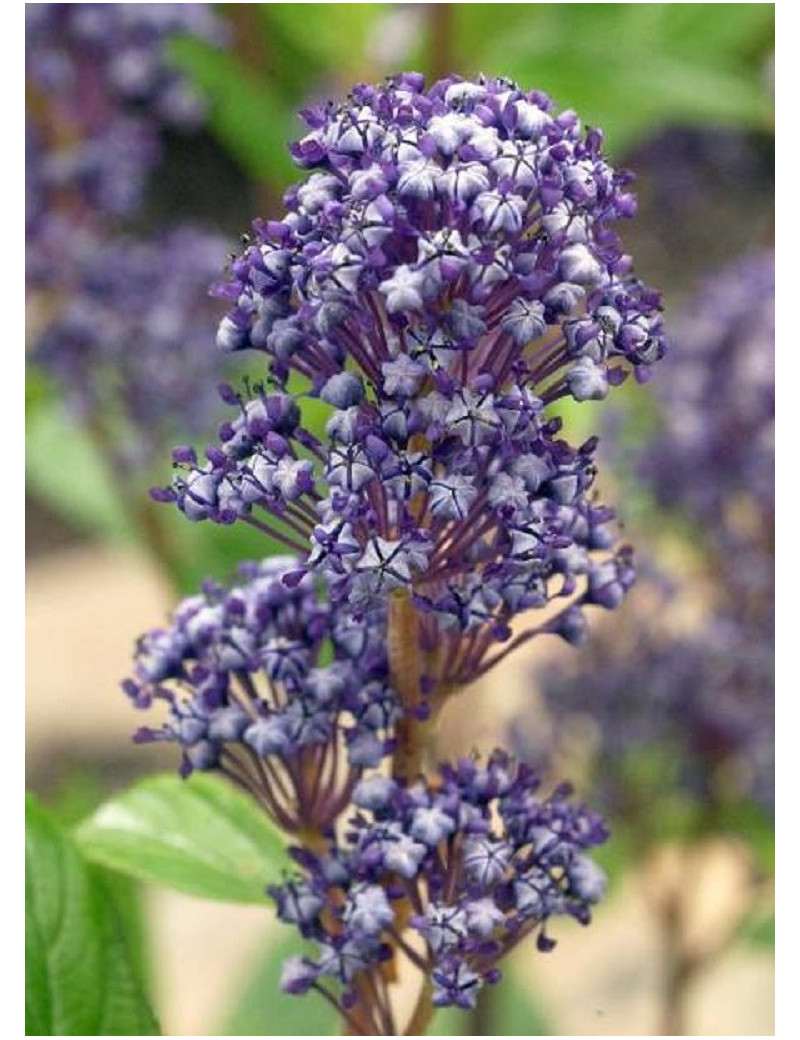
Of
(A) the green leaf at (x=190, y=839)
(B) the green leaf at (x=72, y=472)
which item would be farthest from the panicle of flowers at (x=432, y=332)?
(B) the green leaf at (x=72, y=472)

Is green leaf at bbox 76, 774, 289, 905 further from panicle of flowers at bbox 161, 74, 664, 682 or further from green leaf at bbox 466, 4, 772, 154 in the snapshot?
green leaf at bbox 466, 4, 772, 154

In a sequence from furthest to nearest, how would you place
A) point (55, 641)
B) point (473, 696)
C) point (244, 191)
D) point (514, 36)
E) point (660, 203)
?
point (244, 191) < point (55, 641) < point (660, 203) < point (473, 696) < point (514, 36)

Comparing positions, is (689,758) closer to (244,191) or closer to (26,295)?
(26,295)

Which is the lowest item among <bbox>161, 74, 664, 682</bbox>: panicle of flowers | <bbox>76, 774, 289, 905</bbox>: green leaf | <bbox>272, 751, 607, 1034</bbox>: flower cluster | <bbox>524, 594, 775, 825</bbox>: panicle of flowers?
<bbox>272, 751, 607, 1034</bbox>: flower cluster

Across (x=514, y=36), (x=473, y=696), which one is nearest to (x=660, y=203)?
(x=514, y=36)

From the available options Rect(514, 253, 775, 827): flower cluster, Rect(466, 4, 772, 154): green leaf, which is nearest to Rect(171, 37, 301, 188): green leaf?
Rect(466, 4, 772, 154): green leaf

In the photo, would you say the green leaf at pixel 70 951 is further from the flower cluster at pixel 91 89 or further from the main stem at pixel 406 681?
the flower cluster at pixel 91 89
